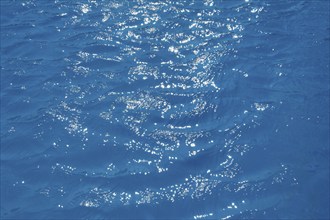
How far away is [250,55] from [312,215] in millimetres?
3372

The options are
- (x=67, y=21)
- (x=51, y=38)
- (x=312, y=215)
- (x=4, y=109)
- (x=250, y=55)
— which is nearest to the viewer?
(x=312, y=215)

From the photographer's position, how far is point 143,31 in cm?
749

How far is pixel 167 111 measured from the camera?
569 cm

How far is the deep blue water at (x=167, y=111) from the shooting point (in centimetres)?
455

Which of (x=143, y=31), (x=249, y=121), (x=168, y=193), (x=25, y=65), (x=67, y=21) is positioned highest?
(x=67, y=21)

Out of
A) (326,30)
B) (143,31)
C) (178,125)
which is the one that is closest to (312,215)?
(178,125)

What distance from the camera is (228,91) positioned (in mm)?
5992

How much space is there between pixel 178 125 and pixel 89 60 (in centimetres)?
246

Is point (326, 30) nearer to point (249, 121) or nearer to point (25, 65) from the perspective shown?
point (249, 121)

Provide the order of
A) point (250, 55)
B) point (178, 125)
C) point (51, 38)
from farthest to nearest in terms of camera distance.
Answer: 1. point (51, 38)
2. point (250, 55)
3. point (178, 125)

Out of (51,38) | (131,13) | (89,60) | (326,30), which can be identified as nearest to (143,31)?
(131,13)

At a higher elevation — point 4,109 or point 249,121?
point 4,109

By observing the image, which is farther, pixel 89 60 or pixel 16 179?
pixel 89 60

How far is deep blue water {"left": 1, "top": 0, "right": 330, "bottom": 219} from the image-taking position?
179 inches
